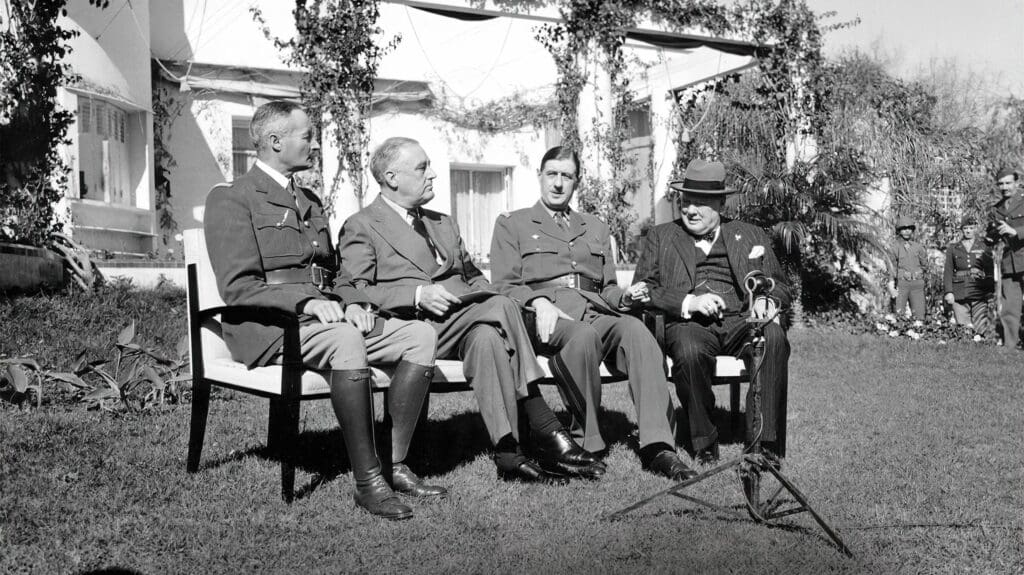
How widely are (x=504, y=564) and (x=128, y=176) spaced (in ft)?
29.3

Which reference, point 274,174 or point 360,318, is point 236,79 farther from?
point 360,318

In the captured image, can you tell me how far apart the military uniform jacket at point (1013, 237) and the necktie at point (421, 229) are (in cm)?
746

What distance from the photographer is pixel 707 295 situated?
4672 millimetres

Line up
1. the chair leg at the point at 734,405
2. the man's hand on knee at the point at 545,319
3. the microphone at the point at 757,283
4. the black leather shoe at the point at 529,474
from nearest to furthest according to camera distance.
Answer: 1. the microphone at the point at 757,283
2. the black leather shoe at the point at 529,474
3. the man's hand on knee at the point at 545,319
4. the chair leg at the point at 734,405

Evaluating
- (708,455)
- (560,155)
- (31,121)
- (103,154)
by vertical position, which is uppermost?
(31,121)

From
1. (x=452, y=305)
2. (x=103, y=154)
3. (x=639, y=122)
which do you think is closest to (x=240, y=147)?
(x=103, y=154)

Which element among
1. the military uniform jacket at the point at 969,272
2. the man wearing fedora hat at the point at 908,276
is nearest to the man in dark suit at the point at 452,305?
the military uniform jacket at the point at 969,272

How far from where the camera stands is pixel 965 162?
13789mm

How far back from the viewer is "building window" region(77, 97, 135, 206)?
31.3ft

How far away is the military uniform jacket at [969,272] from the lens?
1106 cm

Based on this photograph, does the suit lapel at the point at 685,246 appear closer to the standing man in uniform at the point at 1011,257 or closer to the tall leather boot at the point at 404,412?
the tall leather boot at the point at 404,412

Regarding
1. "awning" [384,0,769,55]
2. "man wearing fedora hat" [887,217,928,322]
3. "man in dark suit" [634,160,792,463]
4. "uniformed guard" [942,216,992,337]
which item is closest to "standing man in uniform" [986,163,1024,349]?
"uniformed guard" [942,216,992,337]

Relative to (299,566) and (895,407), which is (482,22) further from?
(299,566)

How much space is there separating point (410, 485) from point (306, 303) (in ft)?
2.88
